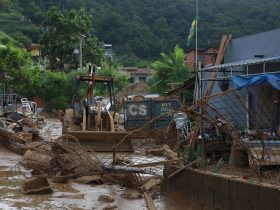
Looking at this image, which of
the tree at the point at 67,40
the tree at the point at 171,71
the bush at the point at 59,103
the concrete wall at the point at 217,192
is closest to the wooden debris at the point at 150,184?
the concrete wall at the point at 217,192

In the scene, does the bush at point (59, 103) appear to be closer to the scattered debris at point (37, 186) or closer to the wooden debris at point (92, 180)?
the wooden debris at point (92, 180)

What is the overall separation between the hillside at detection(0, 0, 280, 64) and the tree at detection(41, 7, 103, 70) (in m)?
12.2

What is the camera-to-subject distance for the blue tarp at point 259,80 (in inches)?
552

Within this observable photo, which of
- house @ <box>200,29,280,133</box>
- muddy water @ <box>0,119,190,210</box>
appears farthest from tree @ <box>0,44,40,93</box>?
muddy water @ <box>0,119,190,210</box>

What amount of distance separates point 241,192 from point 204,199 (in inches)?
41.4

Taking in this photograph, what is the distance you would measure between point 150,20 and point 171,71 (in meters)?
37.1

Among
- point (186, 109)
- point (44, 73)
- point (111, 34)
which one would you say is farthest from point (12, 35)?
point (186, 109)

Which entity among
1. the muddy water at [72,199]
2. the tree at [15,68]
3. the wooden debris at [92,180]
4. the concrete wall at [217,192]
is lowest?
the muddy water at [72,199]

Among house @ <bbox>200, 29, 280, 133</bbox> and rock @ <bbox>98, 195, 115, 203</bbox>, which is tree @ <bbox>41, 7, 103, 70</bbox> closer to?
house @ <bbox>200, 29, 280, 133</bbox>

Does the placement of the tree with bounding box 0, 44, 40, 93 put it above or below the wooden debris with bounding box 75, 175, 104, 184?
above

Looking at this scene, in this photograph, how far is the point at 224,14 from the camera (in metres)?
57.3

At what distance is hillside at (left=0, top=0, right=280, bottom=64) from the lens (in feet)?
167

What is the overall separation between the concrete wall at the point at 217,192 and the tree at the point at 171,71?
88.9 feet

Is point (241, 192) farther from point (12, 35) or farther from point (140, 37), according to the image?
point (12, 35)
